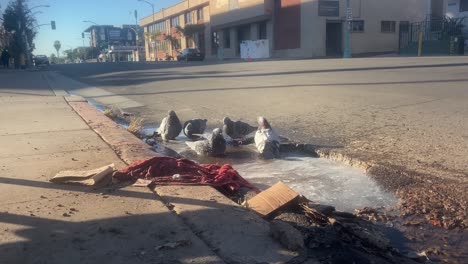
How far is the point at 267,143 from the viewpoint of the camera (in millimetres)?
6156

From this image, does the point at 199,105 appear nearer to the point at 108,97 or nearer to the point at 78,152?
the point at 108,97

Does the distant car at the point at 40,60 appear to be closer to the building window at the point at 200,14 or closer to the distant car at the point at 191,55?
the distant car at the point at 191,55

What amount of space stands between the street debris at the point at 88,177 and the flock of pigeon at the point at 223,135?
226 centimetres

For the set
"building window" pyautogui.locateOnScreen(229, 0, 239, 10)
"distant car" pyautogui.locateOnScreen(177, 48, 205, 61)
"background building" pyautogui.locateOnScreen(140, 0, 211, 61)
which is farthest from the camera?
"background building" pyautogui.locateOnScreen(140, 0, 211, 61)

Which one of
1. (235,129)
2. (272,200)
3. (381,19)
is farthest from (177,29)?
(272,200)

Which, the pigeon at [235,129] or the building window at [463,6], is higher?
the building window at [463,6]

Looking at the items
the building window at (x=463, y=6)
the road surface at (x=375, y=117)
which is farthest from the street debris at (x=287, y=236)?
the building window at (x=463, y=6)

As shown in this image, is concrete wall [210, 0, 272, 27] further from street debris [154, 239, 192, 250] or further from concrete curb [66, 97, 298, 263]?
street debris [154, 239, 192, 250]

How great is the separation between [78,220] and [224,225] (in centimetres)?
113

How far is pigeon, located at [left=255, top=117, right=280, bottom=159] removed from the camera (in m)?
Answer: 6.14

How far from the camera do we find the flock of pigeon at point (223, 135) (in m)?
6.22

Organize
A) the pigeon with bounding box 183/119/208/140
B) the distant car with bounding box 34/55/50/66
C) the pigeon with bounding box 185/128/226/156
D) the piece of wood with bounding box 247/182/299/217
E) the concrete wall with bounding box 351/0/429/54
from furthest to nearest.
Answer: the distant car with bounding box 34/55/50/66 < the concrete wall with bounding box 351/0/429/54 < the pigeon with bounding box 183/119/208/140 < the pigeon with bounding box 185/128/226/156 < the piece of wood with bounding box 247/182/299/217

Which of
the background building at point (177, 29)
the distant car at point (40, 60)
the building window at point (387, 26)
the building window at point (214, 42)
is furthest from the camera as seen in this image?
the background building at point (177, 29)

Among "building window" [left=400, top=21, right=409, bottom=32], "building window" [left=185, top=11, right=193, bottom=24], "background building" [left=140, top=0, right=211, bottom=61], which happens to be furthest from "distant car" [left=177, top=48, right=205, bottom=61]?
"building window" [left=400, top=21, right=409, bottom=32]
